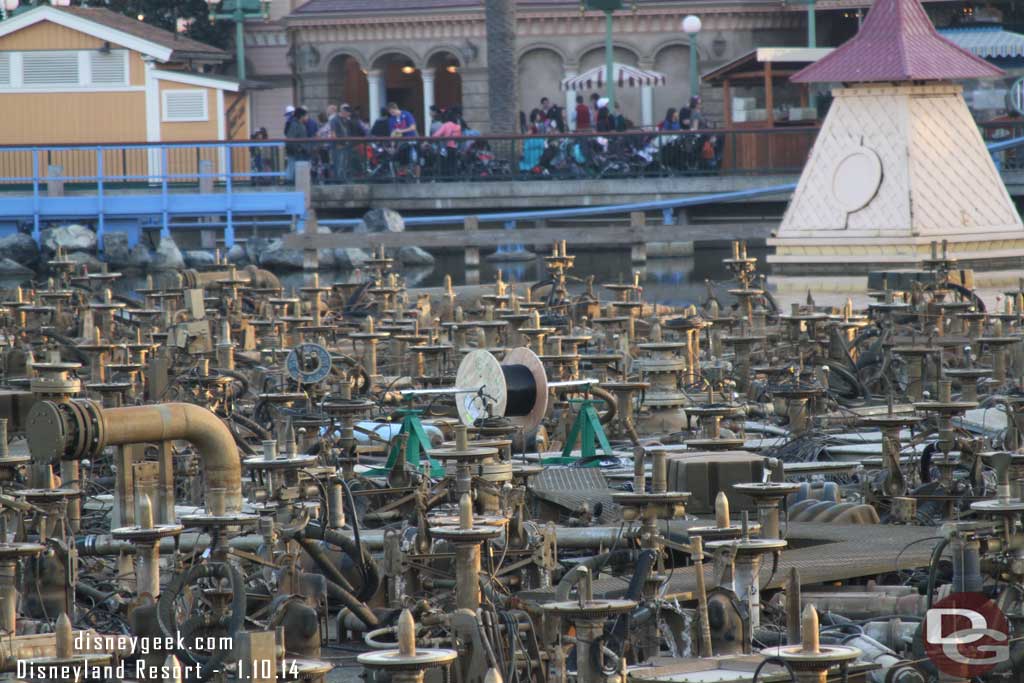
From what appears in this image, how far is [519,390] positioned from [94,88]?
108ft

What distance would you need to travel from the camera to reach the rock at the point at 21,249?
131 ft

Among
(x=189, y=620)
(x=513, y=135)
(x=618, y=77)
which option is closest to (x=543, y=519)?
(x=189, y=620)

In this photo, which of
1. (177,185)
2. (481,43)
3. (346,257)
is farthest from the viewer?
(481,43)

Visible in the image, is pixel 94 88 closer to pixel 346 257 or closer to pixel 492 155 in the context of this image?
pixel 346 257

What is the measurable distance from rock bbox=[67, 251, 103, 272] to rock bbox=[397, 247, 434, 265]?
4.94 meters

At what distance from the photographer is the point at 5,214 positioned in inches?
1652


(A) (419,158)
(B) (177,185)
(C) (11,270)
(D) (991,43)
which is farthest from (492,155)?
(D) (991,43)

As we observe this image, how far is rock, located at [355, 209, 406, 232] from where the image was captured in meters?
39.9

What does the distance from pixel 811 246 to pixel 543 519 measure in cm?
1813

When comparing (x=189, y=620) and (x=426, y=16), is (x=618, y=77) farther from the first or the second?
(x=189, y=620)

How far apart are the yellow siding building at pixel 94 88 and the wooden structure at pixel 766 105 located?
Answer: 31.8ft

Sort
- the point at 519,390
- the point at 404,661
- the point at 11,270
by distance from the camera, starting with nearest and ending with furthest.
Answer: the point at 404,661
the point at 519,390
the point at 11,270

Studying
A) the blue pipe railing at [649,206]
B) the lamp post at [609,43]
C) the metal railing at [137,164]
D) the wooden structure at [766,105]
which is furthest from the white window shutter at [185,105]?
the wooden structure at [766,105]

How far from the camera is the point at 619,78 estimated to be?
5119cm
